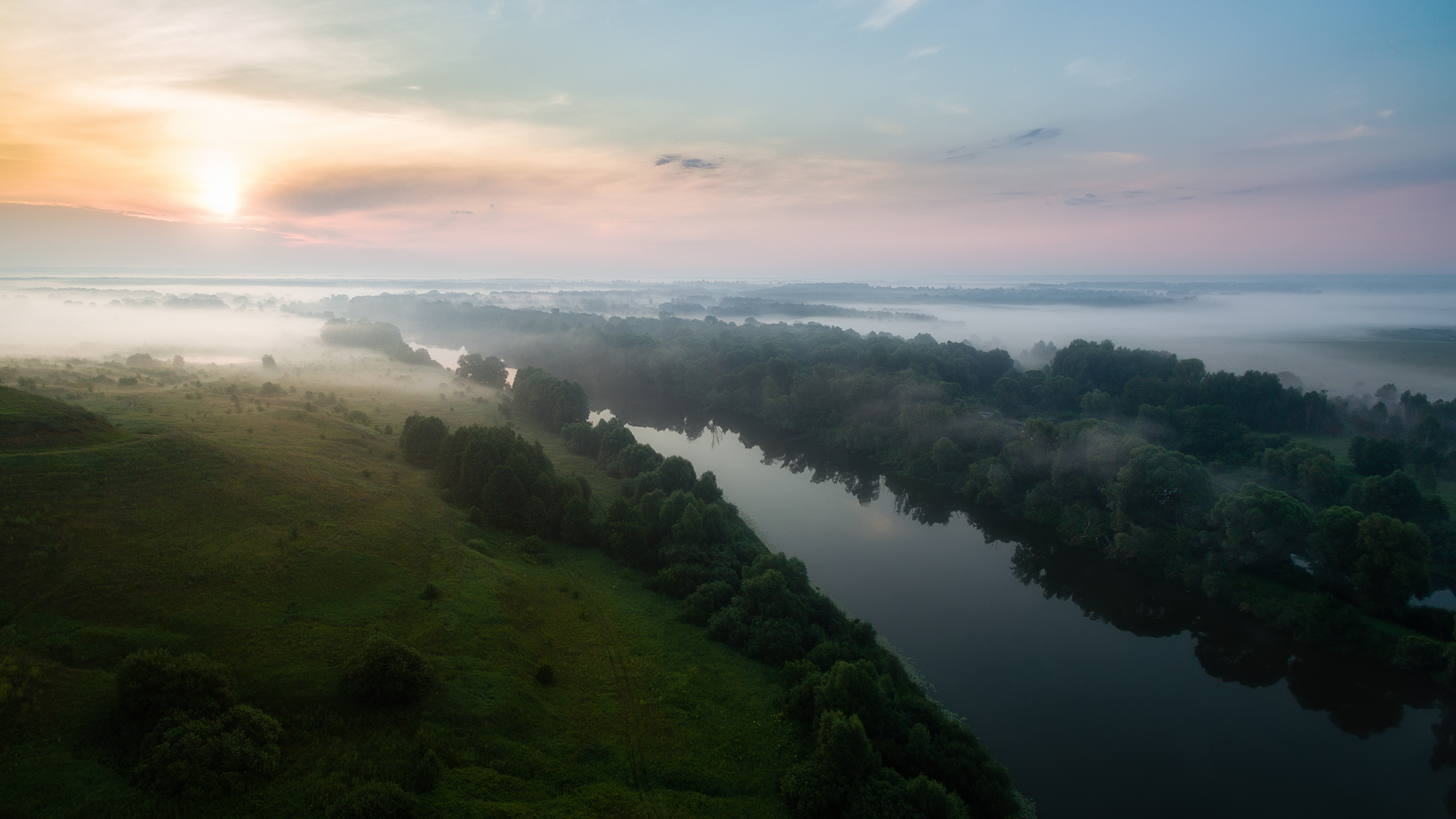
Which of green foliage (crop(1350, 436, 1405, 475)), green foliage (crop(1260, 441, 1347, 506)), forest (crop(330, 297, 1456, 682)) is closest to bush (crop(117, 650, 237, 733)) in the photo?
forest (crop(330, 297, 1456, 682))

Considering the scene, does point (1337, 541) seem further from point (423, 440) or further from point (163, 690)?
point (423, 440)

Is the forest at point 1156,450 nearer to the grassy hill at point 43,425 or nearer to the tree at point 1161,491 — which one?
the tree at point 1161,491

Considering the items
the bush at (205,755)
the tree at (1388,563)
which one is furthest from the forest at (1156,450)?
the bush at (205,755)

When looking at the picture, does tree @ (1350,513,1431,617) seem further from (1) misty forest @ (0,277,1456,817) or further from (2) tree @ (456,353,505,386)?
(2) tree @ (456,353,505,386)

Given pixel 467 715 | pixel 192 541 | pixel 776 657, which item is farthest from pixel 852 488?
pixel 192 541

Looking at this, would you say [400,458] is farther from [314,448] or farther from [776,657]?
[776,657]

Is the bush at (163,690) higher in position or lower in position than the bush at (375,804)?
higher
